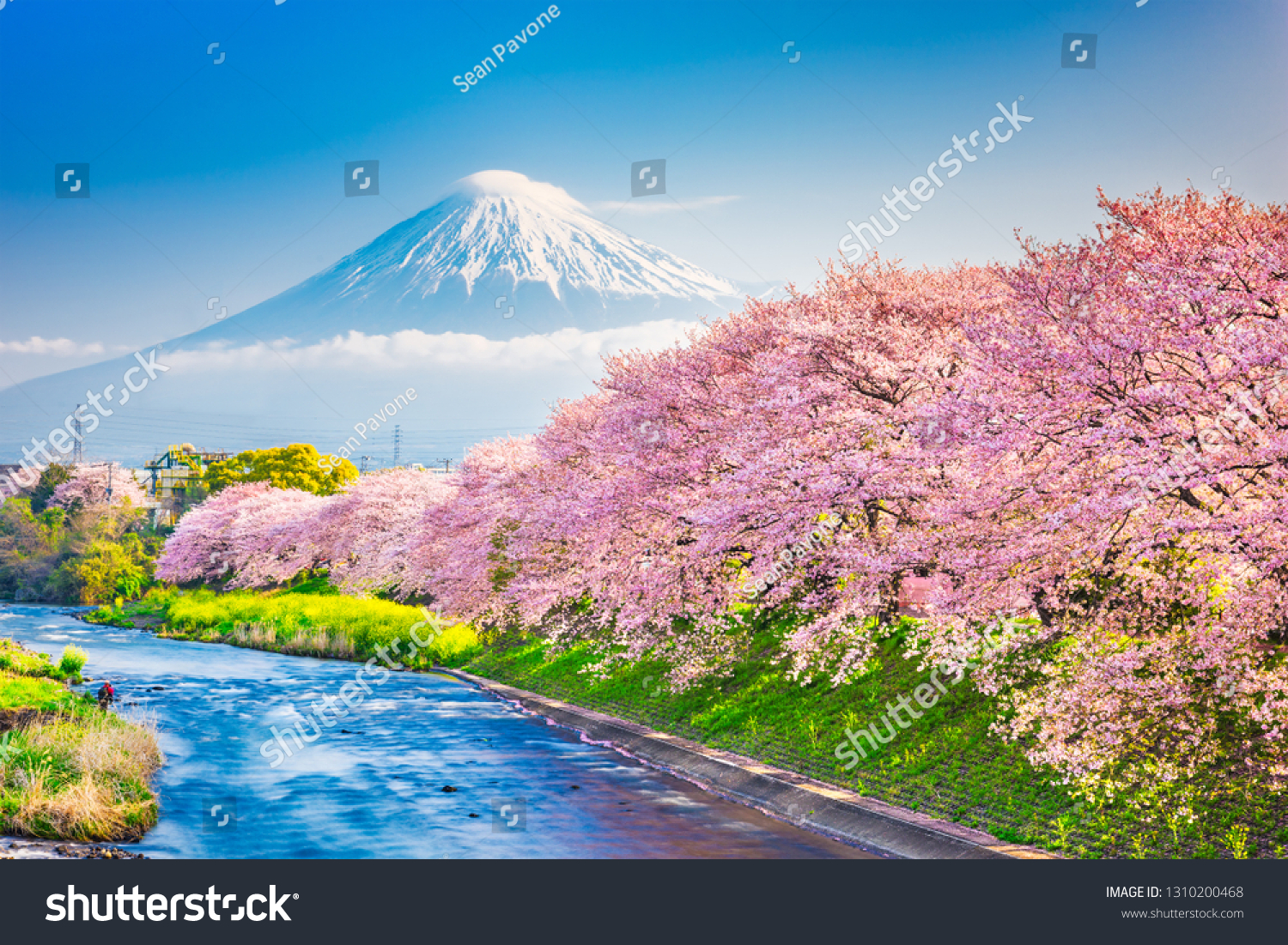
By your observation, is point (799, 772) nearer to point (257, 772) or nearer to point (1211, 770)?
point (1211, 770)

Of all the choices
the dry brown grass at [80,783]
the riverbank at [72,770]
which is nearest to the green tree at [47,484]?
the riverbank at [72,770]

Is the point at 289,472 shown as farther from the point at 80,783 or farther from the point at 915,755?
Answer: the point at 915,755

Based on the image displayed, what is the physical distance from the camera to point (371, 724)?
28.1 m

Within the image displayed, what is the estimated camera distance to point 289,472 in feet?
294

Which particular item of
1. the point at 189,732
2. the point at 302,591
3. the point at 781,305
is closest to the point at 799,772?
the point at 781,305

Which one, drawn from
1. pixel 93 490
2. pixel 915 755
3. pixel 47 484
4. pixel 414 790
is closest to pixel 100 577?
pixel 93 490

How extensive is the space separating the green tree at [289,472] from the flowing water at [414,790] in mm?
55650

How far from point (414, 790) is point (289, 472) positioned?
7439cm

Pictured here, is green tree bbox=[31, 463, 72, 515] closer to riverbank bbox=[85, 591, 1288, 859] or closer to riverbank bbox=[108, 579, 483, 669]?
riverbank bbox=[108, 579, 483, 669]

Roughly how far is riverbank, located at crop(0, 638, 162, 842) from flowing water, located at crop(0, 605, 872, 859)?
0.60 meters

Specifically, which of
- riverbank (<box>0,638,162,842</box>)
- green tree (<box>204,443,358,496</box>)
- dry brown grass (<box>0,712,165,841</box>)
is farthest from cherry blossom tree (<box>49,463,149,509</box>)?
dry brown grass (<box>0,712,165,841</box>)

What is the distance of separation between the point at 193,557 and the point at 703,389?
61.1 metres

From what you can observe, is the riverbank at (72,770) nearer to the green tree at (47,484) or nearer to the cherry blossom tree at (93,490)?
the cherry blossom tree at (93,490)

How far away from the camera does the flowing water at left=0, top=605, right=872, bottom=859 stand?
52.9ft
